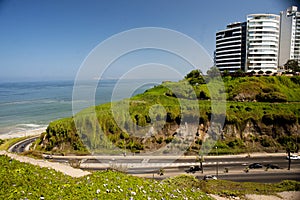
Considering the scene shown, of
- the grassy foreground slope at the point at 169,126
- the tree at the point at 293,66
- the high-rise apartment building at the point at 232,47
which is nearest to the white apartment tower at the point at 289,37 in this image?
the tree at the point at 293,66

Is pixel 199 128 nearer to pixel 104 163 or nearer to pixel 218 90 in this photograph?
pixel 218 90

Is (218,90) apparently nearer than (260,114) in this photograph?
No

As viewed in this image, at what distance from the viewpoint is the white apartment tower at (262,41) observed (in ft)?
89.6

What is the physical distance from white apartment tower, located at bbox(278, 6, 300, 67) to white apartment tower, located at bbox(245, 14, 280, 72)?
3.90ft

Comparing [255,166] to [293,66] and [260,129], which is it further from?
[293,66]

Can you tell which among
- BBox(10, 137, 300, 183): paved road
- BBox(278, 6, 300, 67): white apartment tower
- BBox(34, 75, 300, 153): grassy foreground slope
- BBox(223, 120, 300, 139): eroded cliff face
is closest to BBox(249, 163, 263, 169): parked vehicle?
BBox(10, 137, 300, 183): paved road

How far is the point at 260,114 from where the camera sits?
1738 cm

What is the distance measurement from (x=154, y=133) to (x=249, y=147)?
680 cm

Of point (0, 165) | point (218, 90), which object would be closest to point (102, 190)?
point (0, 165)

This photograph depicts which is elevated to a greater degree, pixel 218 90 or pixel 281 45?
pixel 281 45

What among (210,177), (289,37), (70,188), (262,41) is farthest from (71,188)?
(289,37)

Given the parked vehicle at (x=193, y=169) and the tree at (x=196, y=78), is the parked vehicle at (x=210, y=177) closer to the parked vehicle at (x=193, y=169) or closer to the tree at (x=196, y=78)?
the parked vehicle at (x=193, y=169)

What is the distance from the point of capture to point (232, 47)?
28953 millimetres

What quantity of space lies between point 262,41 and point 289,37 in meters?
4.51
